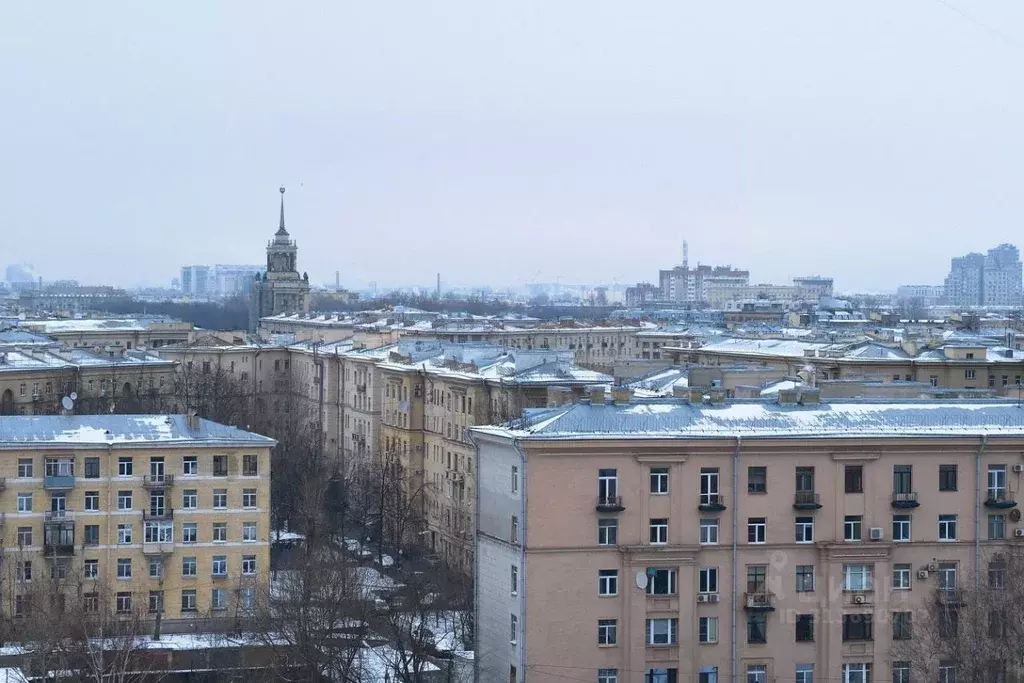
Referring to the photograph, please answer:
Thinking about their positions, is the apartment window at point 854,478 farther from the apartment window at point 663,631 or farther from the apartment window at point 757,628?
the apartment window at point 663,631

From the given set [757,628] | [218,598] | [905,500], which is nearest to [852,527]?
[905,500]

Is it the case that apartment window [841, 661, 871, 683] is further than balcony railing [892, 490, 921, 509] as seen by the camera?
No

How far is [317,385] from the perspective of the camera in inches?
2726

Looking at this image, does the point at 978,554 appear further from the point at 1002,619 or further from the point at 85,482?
the point at 85,482

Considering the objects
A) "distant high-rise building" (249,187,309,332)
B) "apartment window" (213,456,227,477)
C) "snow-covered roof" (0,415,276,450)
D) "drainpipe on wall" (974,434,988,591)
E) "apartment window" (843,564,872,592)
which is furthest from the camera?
"distant high-rise building" (249,187,309,332)

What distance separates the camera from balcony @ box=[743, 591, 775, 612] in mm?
24062

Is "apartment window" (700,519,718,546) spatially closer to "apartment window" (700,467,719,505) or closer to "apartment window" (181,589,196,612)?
"apartment window" (700,467,719,505)

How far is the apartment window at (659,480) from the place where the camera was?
24062mm

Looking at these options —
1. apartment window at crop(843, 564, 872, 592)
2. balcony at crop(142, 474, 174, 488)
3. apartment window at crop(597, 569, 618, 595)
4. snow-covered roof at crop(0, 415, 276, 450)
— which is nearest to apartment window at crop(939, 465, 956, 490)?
apartment window at crop(843, 564, 872, 592)

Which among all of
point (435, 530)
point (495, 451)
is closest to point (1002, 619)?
point (495, 451)

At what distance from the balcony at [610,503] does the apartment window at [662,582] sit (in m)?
0.93

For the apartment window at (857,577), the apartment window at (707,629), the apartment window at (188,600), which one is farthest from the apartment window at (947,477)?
the apartment window at (188,600)

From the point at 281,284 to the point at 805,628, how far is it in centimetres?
9937

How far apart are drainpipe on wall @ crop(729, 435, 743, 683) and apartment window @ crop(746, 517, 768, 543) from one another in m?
0.18
